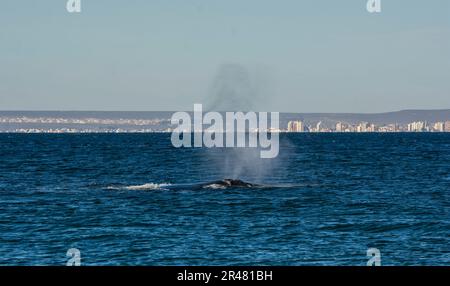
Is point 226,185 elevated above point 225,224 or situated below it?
above

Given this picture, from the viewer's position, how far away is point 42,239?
3725 centimetres

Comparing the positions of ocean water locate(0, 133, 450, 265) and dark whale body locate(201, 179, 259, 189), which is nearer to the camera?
ocean water locate(0, 133, 450, 265)

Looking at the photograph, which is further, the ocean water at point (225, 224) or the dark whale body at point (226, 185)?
the dark whale body at point (226, 185)

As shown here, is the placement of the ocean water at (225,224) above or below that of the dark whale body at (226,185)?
below

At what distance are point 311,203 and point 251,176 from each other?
3493 cm

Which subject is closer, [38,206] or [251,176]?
[38,206]

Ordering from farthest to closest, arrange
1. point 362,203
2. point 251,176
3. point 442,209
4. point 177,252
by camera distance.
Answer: point 251,176 < point 362,203 < point 442,209 < point 177,252

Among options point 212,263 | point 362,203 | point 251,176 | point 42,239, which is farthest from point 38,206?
point 251,176

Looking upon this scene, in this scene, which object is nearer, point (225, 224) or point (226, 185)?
point (225, 224)

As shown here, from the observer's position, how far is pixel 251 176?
3501 inches

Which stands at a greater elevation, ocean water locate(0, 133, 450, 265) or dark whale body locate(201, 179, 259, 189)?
dark whale body locate(201, 179, 259, 189)

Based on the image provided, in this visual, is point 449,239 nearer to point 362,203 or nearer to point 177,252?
point 177,252
